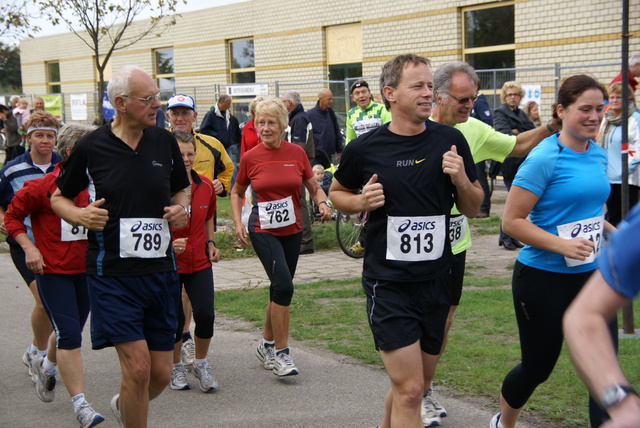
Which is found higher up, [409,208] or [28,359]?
[409,208]

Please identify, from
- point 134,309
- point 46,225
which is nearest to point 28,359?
point 46,225

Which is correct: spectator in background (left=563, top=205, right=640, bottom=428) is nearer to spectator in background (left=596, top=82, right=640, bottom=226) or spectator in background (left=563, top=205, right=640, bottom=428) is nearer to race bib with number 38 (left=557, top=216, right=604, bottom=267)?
race bib with number 38 (left=557, top=216, right=604, bottom=267)

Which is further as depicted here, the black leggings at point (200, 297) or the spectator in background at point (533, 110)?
the spectator in background at point (533, 110)

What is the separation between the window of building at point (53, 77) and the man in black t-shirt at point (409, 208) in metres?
38.1

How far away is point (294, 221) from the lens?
6215 mm

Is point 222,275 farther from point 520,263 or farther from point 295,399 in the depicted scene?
point 520,263

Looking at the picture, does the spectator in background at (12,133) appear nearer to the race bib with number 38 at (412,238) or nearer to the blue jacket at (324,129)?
the blue jacket at (324,129)

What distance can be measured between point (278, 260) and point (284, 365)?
788mm

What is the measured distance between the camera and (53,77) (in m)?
40.1

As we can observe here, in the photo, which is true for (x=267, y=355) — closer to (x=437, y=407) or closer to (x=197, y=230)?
(x=197, y=230)

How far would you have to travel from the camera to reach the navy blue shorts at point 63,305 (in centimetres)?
514

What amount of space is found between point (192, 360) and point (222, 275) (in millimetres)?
3777

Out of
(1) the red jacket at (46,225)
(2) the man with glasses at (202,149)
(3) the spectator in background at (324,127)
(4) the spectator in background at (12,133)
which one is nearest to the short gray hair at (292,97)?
(3) the spectator in background at (324,127)

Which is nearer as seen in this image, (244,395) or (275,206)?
(244,395)
